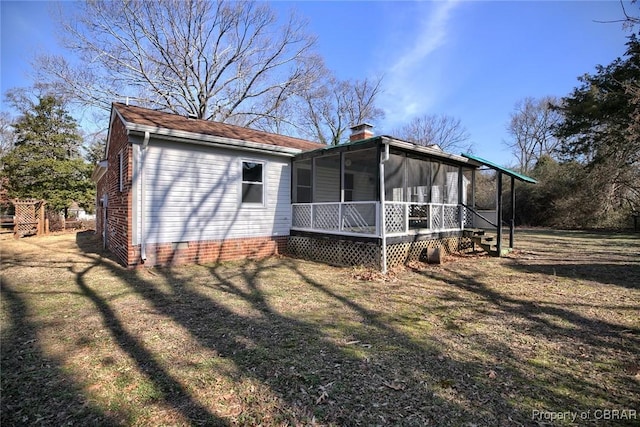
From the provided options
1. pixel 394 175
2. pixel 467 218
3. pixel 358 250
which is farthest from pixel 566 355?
pixel 467 218

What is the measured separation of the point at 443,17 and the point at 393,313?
9.97 m

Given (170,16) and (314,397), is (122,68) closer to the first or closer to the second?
(170,16)

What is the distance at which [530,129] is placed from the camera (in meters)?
36.6

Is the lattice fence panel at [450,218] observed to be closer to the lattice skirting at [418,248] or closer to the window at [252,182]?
the lattice skirting at [418,248]

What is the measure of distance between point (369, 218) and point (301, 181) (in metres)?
2.70

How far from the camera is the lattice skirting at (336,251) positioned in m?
8.28

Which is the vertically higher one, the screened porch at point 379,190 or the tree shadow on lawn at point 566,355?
the screened porch at point 379,190

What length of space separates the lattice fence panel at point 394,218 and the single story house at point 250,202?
0.03 metres

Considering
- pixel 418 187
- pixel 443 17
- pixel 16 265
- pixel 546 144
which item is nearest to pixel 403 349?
pixel 418 187

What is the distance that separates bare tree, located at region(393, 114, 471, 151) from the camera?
1496 inches

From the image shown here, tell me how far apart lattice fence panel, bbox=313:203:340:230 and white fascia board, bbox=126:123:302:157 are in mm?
1998

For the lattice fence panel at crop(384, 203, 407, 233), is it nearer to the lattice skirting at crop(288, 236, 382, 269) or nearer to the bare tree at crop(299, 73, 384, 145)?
the lattice skirting at crop(288, 236, 382, 269)

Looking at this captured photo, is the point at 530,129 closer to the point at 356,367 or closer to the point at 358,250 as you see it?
the point at 358,250

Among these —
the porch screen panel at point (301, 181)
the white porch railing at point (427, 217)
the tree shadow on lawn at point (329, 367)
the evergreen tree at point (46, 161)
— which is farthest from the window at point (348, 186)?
the evergreen tree at point (46, 161)
